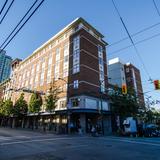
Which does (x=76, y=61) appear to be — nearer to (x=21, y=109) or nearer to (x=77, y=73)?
(x=77, y=73)

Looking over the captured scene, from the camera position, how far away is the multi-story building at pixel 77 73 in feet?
108

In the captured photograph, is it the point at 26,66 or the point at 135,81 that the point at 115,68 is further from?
the point at 26,66

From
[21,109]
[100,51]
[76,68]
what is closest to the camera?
[76,68]

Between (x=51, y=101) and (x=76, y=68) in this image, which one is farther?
(x=76, y=68)

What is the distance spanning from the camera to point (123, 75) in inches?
2500

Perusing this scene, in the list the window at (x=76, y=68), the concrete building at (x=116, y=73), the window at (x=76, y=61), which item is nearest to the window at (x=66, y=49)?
the window at (x=76, y=61)

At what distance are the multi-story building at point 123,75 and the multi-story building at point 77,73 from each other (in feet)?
60.7

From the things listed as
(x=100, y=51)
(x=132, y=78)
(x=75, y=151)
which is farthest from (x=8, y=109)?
(x=132, y=78)

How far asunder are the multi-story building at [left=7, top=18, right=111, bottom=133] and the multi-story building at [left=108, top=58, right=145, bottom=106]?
1851cm

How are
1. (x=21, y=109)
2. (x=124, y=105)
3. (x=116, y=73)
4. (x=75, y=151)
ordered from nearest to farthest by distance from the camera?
1. (x=75, y=151)
2. (x=124, y=105)
3. (x=21, y=109)
4. (x=116, y=73)

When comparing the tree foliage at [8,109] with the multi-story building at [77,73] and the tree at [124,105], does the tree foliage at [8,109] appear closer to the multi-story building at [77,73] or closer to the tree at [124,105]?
the multi-story building at [77,73]

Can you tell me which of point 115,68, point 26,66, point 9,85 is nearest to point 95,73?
point 115,68

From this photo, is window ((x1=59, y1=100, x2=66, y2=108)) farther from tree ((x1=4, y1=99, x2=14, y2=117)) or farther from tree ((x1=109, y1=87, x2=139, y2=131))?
tree ((x1=4, y1=99, x2=14, y2=117))

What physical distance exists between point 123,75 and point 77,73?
111 feet
